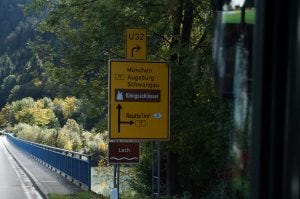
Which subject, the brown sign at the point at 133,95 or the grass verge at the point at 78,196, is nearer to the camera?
the brown sign at the point at 133,95

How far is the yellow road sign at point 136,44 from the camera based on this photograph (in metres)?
9.75

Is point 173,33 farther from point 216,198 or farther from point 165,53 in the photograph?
point 216,198

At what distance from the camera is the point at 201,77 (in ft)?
34.5

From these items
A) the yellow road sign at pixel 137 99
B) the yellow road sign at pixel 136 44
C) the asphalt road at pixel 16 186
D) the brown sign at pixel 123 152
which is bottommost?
the asphalt road at pixel 16 186

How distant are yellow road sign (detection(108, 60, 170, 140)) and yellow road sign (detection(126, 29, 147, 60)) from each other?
0.41 feet

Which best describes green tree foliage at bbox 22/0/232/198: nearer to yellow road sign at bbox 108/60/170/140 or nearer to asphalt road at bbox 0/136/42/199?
yellow road sign at bbox 108/60/170/140

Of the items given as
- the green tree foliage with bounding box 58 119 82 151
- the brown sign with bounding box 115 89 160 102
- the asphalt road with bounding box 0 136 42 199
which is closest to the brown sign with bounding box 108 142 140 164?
the brown sign with bounding box 115 89 160 102

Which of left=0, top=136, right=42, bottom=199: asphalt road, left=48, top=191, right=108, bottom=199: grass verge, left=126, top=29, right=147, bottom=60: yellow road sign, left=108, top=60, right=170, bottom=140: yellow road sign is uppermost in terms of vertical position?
left=126, top=29, right=147, bottom=60: yellow road sign

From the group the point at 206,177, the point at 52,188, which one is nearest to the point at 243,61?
the point at 206,177

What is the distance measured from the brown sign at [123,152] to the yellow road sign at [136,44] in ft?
4.95

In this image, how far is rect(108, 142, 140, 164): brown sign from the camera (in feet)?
33.2

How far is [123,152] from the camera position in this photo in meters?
10.2

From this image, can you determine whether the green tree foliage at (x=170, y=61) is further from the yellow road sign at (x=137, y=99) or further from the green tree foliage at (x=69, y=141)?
the green tree foliage at (x=69, y=141)

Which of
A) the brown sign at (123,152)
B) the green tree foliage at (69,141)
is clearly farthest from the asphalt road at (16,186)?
the green tree foliage at (69,141)
